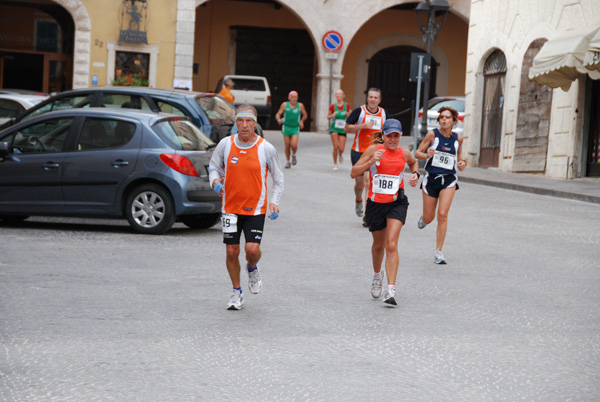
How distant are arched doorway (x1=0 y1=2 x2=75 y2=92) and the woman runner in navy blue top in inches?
1034

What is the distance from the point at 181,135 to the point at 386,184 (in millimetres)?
4426

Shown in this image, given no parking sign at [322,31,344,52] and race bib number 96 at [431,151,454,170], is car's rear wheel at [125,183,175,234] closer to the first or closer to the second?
race bib number 96 at [431,151,454,170]

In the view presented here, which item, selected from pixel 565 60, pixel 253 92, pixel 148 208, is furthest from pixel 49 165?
pixel 253 92

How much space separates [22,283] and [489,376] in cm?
425

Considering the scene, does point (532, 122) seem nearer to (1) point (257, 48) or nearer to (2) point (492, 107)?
(2) point (492, 107)

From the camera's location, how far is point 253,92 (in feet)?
122

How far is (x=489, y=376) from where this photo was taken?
5.79 m

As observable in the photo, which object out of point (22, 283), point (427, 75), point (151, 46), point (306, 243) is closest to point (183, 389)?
point (22, 283)

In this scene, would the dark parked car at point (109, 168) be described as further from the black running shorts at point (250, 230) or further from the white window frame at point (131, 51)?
the white window frame at point (131, 51)

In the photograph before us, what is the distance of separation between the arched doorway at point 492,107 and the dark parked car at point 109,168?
16653 millimetres

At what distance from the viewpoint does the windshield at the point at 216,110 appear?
14773 mm

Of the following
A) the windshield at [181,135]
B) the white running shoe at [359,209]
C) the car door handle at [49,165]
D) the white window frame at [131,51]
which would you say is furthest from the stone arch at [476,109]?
the car door handle at [49,165]

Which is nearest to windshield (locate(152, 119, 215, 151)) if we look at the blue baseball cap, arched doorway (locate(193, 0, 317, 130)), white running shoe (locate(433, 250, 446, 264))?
white running shoe (locate(433, 250, 446, 264))

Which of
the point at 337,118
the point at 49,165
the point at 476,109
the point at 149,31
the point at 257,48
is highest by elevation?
the point at 257,48
